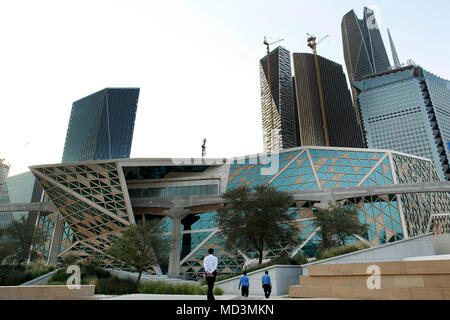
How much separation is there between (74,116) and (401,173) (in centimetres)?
14370

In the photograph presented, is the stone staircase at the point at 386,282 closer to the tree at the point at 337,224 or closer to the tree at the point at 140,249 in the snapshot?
the tree at the point at 337,224

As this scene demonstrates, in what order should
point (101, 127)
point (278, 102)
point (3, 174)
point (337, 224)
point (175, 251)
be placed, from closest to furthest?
point (337, 224) < point (175, 251) < point (101, 127) < point (3, 174) < point (278, 102)

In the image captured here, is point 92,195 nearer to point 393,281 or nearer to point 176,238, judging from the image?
point 176,238

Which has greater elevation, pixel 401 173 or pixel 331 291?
pixel 401 173

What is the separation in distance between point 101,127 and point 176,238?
374 ft

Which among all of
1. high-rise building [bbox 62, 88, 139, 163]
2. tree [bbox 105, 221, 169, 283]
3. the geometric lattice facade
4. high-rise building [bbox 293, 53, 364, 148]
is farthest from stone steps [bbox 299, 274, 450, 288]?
high-rise building [bbox 293, 53, 364, 148]

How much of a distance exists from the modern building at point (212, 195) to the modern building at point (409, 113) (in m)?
105

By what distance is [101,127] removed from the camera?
141 m

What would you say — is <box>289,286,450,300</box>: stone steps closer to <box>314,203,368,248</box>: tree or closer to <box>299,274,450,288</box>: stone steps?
<box>299,274,450,288</box>: stone steps

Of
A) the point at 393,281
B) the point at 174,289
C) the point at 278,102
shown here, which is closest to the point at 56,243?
the point at 174,289

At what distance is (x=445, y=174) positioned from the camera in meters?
129

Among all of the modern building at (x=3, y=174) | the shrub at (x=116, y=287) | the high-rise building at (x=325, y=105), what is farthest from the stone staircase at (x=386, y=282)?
the modern building at (x=3, y=174)
